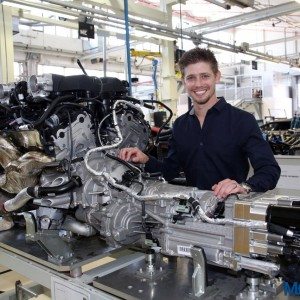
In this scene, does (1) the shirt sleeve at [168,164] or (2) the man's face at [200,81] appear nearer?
(2) the man's face at [200,81]

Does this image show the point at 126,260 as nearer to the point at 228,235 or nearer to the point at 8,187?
the point at 228,235

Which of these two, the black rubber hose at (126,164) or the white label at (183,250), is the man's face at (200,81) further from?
the white label at (183,250)

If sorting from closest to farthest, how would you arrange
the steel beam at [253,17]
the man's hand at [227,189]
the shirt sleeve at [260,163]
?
the man's hand at [227,189] < the shirt sleeve at [260,163] < the steel beam at [253,17]

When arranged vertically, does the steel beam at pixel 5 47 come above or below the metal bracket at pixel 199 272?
above

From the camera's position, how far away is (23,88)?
6.71 feet

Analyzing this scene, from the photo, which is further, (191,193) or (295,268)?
(191,193)

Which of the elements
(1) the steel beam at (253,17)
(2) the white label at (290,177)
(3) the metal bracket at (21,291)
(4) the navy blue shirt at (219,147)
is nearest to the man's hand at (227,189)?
(4) the navy blue shirt at (219,147)

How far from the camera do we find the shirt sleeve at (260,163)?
152cm

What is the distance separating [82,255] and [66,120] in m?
0.65

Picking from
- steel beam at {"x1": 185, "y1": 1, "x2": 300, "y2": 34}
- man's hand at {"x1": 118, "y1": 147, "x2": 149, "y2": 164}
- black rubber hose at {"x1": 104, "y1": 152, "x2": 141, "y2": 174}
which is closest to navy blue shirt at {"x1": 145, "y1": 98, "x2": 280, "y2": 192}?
man's hand at {"x1": 118, "y1": 147, "x2": 149, "y2": 164}

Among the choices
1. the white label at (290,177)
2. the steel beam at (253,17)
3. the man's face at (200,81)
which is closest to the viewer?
the man's face at (200,81)

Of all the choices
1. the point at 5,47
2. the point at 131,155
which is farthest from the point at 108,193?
the point at 5,47

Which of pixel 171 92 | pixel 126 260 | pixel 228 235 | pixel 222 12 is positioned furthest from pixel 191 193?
pixel 222 12

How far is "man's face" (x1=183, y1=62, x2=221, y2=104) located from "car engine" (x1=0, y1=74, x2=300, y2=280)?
0.37 metres
